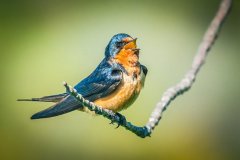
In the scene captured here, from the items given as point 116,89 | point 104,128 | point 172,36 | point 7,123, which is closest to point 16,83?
point 7,123

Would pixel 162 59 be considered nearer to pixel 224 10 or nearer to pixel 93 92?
pixel 93 92

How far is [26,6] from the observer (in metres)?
6.88

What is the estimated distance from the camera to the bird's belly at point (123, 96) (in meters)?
4.32

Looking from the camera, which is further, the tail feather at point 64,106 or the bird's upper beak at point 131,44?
the bird's upper beak at point 131,44

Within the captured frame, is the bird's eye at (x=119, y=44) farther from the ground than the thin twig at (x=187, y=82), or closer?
farther from the ground

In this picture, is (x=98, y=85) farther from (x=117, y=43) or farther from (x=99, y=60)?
(x=99, y=60)

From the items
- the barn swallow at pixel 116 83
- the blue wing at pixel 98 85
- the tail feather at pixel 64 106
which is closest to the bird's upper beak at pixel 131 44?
the barn swallow at pixel 116 83

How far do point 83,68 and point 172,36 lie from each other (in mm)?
1157

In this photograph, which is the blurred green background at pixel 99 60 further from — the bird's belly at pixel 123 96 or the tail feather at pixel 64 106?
the tail feather at pixel 64 106

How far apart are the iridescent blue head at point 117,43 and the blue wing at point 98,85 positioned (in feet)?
0.27

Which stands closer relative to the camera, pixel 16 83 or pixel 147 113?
pixel 147 113

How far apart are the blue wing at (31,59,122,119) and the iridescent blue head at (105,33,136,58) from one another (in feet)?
0.27

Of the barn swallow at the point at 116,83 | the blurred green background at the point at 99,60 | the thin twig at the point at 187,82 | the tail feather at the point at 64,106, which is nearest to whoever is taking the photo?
the thin twig at the point at 187,82

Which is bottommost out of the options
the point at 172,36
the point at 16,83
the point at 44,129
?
the point at 44,129
